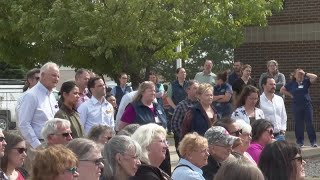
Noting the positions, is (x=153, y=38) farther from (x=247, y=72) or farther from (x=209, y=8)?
(x=247, y=72)

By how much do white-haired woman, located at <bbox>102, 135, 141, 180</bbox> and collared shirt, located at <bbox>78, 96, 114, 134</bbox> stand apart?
11.1 ft

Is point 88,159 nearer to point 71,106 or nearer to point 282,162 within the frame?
point 282,162

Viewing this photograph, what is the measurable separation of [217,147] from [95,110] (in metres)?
2.63

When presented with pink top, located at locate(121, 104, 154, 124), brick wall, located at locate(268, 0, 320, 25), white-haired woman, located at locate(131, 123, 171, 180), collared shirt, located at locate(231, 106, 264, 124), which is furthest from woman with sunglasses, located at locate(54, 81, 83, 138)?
brick wall, located at locate(268, 0, 320, 25)

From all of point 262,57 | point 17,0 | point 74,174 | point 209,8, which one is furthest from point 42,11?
point 74,174

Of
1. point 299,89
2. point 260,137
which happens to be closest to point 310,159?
point 299,89

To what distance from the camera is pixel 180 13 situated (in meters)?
18.9

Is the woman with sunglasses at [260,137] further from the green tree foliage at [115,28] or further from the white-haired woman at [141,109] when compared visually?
the green tree foliage at [115,28]

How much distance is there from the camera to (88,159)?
5.74 meters

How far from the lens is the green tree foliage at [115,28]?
1820 centimetres

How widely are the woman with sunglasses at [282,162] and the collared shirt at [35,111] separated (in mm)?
3145

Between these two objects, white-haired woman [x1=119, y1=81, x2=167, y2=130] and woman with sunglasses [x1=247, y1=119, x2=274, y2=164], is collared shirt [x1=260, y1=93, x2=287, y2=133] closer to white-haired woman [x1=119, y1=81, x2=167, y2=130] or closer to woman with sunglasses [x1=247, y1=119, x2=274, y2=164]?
white-haired woman [x1=119, y1=81, x2=167, y2=130]

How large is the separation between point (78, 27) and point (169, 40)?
2254 millimetres

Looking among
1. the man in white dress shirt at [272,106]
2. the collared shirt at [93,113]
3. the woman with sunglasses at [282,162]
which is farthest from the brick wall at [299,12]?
the woman with sunglasses at [282,162]
